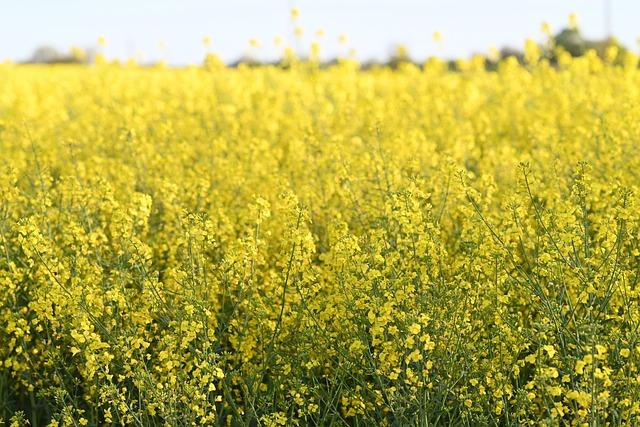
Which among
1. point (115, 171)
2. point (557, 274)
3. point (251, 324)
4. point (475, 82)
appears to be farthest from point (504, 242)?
point (475, 82)

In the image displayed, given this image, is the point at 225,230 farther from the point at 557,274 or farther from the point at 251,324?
the point at 557,274

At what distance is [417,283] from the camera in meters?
3.37

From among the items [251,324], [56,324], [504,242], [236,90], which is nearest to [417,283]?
[504,242]

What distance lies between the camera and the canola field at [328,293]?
3191 mm

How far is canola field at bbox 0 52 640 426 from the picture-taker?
10.5ft

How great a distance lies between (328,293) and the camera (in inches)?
156

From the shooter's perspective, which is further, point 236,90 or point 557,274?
point 236,90

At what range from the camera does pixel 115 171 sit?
5797 millimetres

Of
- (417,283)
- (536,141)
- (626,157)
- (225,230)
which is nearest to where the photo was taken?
(417,283)

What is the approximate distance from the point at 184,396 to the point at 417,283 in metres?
0.94

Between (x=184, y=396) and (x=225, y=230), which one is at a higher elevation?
(x=225, y=230)

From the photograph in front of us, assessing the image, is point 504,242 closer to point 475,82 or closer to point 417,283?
point 417,283

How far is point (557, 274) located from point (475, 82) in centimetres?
902

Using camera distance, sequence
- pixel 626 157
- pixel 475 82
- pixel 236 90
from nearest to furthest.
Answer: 1. pixel 626 157
2. pixel 236 90
3. pixel 475 82
